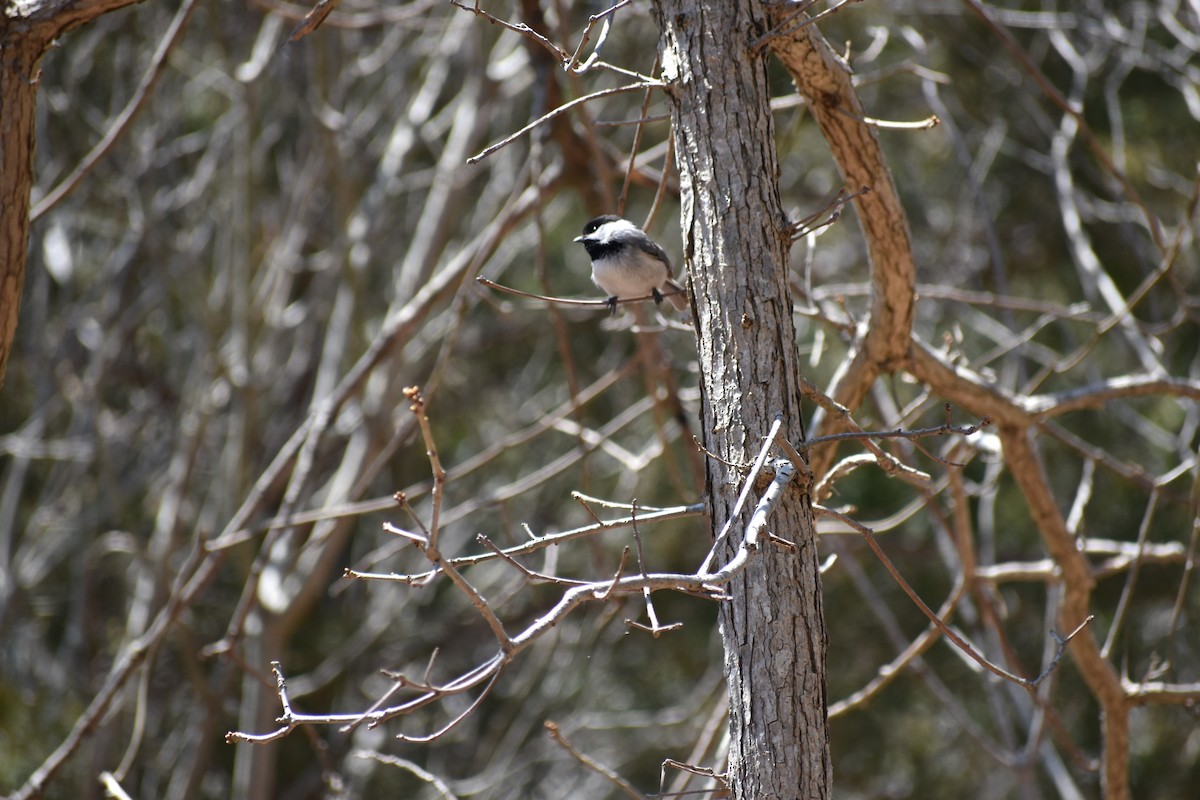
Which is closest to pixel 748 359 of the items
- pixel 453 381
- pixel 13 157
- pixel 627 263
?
pixel 627 263

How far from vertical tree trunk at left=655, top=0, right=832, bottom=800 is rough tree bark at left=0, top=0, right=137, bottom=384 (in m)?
1.44

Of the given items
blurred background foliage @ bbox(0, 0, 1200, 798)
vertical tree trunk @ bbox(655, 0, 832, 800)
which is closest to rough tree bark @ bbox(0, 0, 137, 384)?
vertical tree trunk @ bbox(655, 0, 832, 800)

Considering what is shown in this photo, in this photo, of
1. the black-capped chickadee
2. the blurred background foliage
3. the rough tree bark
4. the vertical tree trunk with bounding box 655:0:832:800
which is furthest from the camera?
the blurred background foliage

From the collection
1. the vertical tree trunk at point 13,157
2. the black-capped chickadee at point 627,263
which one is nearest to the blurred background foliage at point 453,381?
the black-capped chickadee at point 627,263

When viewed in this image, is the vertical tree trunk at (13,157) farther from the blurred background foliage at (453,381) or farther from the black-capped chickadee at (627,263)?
the blurred background foliage at (453,381)

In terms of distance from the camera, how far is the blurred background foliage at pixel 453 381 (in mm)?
6176

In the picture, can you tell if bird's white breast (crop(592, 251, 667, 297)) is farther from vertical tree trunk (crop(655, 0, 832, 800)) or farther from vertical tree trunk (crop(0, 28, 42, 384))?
vertical tree trunk (crop(0, 28, 42, 384))

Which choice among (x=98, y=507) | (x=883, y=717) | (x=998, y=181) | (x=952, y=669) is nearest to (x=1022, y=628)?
(x=952, y=669)

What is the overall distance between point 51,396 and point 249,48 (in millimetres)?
2789

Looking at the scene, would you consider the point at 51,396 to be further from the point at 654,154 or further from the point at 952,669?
the point at 952,669

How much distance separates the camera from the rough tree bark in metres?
2.60

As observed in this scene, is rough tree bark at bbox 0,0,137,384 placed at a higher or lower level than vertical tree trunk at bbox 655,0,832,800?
higher

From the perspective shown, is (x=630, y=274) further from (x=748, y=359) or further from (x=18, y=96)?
(x=18, y=96)

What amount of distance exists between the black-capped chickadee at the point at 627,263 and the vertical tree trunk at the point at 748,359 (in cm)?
127
